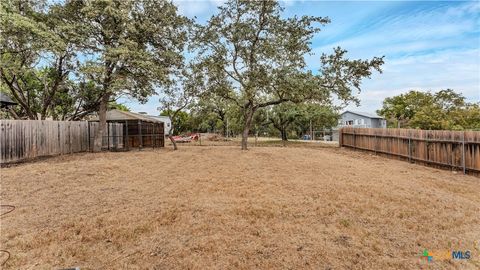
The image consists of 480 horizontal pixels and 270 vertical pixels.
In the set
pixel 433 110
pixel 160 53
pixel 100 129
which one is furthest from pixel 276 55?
pixel 433 110

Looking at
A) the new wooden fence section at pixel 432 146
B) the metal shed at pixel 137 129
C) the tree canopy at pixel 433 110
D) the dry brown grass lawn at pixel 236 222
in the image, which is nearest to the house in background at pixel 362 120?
the tree canopy at pixel 433 110

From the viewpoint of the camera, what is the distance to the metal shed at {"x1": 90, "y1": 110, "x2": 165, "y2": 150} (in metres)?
16.3

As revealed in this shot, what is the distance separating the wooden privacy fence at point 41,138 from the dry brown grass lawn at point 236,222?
10.8 feet

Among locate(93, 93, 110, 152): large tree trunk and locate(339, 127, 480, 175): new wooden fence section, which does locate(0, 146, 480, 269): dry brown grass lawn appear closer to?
locate(339, 127, 480, 175): new wooden fence section

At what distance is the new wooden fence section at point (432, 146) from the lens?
24.2 ft

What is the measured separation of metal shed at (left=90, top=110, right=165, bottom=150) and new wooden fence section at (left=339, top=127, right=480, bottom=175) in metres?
14.2

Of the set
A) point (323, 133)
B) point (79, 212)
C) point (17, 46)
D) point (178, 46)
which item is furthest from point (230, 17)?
point (323, 133)

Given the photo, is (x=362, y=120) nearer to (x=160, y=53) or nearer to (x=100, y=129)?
(x=160, y=53)

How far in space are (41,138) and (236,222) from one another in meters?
10.2
